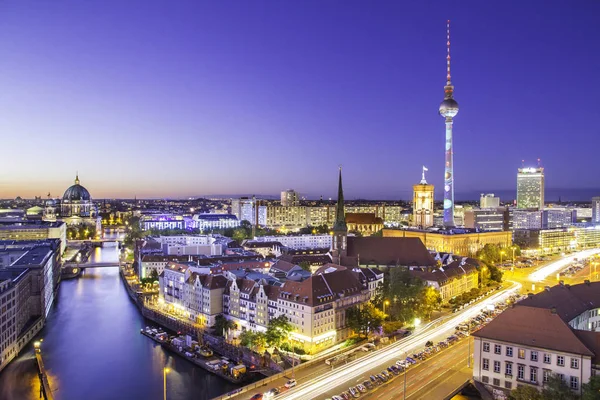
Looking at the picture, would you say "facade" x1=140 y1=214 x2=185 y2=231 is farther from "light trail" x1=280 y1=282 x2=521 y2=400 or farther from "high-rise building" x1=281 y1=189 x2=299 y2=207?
"light trail" x1=280 y1=282 x2=521 y2=400

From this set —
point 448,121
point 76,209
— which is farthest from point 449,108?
point 76,209

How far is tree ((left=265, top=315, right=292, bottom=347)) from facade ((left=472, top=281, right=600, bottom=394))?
8854 millimetres

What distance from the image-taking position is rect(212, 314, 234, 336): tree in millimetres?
25931

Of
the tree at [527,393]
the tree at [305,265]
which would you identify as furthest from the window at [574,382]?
the tree at [305,265]

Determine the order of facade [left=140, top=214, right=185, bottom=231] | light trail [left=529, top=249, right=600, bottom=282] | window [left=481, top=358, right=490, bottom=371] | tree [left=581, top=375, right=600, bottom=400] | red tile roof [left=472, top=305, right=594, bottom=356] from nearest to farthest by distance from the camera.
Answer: tree [left=581, top=375, right=600, bottom=400] < red tile roof [left=472, top=305, right=594, bottom=356] < window [left=481, top=358, right=490, bottom=371] < light trail [left=529, top=249, right=600, bottom=282] < facade [left=140, top=214, right=185, bottom=231]

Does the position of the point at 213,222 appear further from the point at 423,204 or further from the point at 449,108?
the point at 449,108

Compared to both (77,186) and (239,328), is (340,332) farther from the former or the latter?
(77,186)

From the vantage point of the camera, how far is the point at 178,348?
24984 mm

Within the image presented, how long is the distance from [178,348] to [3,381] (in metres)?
7.63

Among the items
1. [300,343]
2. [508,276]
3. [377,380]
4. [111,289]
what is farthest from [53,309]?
[508,276]

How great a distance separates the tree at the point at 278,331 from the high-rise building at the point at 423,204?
5569cm

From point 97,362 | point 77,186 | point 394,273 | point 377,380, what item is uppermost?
point 77,186

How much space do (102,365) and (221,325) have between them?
598 cm

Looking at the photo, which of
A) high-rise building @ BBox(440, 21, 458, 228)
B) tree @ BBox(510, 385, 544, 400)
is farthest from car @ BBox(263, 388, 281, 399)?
high-rise building @ BBox(440, 21, 458, 228)
